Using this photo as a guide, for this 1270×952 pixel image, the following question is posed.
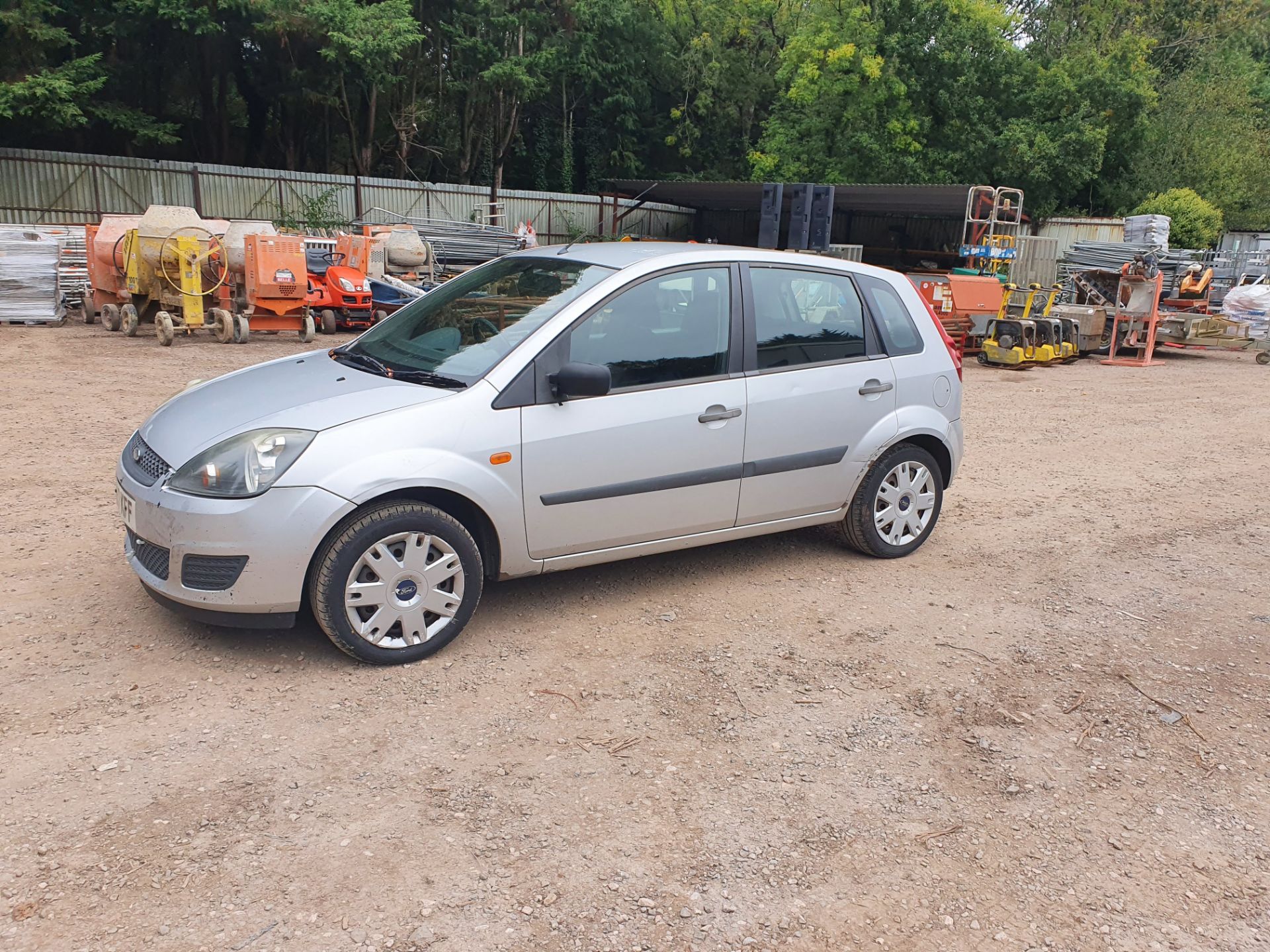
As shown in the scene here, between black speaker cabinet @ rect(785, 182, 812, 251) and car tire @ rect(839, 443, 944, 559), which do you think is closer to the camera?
car tire @ rect(839, 443, 944, 559)

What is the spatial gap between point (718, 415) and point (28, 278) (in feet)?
47.3

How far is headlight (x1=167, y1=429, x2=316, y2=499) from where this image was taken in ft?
12.4

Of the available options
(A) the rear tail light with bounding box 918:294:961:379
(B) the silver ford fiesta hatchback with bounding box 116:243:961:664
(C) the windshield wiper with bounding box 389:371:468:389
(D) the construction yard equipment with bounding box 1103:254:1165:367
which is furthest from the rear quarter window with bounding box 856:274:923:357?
(D) the construction yard equipment with bounding box 1103:254:1165:367

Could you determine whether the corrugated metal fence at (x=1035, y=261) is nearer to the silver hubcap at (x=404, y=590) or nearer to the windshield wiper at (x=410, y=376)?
the windshield wiper at (x=410, y=376)

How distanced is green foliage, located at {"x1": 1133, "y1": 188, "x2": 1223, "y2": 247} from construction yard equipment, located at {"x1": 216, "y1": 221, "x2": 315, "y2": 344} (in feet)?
72.0

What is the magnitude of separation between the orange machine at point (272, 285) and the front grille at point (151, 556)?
1080 centimetres

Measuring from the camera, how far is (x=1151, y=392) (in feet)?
46.1

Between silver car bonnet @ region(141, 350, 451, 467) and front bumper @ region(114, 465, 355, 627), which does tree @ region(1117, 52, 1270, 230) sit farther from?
front bumper @ region(114, 465, 355, 627)

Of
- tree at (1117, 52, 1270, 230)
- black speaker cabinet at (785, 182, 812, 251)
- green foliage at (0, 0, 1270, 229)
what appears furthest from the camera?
tree at (1117, 52, 1270, 230)

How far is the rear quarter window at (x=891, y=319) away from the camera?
5.42 meters

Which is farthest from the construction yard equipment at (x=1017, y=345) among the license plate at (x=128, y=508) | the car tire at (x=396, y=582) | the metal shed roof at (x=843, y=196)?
the license plate at (x=128, y=508)

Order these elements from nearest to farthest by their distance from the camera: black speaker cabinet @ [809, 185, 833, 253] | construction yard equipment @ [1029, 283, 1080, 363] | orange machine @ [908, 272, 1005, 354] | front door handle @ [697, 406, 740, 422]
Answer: front door handle @ [697, 406, 740, 422] → construction yard equipment @ [1029, 283, 1080, 363] → orange machine @ [908, 272, 1005, 354] → black speaker cabinet @ [809, 185, 833, 253]

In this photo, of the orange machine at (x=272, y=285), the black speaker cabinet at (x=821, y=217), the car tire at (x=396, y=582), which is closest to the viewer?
the car tire at (x=396, y=582)

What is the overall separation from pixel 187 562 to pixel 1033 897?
10.4ft
